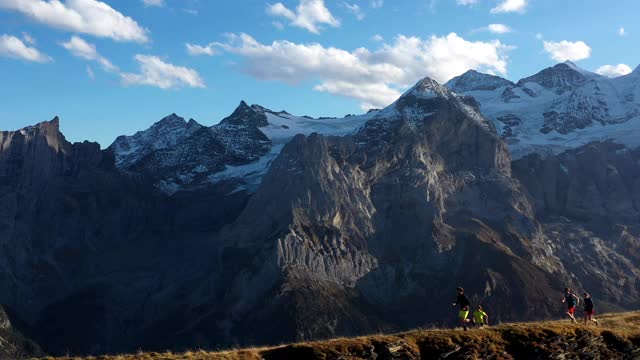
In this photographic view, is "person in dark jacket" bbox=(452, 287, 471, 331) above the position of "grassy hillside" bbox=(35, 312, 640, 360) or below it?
above

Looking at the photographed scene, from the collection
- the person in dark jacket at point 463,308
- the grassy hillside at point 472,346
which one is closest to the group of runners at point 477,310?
the person in dark jacket at point 463,308

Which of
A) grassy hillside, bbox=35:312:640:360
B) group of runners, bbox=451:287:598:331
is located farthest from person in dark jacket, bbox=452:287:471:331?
grassy hillside, bbox=35:312:640:360

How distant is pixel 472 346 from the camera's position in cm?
5641

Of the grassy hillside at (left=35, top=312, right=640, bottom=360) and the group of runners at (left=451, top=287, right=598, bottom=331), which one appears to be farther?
the group of runners at (left=451, top=287, right=598, bottom=331)

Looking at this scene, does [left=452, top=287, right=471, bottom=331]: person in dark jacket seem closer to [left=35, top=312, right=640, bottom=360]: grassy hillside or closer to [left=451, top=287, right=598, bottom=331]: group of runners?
[left=451, top=287, right=598, bottom=331]: group of runners

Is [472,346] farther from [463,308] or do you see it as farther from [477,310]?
[477,310]

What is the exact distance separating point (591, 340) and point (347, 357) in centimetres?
2030

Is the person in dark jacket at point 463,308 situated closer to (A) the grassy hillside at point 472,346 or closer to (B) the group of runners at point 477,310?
(B) the group of runners at point 477,310

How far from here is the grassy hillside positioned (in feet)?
176

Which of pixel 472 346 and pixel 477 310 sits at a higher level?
pixel 477 310

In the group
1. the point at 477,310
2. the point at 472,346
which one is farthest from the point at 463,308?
the point at 472,346

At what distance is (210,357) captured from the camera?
51188 mm

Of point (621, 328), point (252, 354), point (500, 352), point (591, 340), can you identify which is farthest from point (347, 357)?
point (621, 328)

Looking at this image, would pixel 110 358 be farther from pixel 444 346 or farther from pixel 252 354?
pixel 444 346
